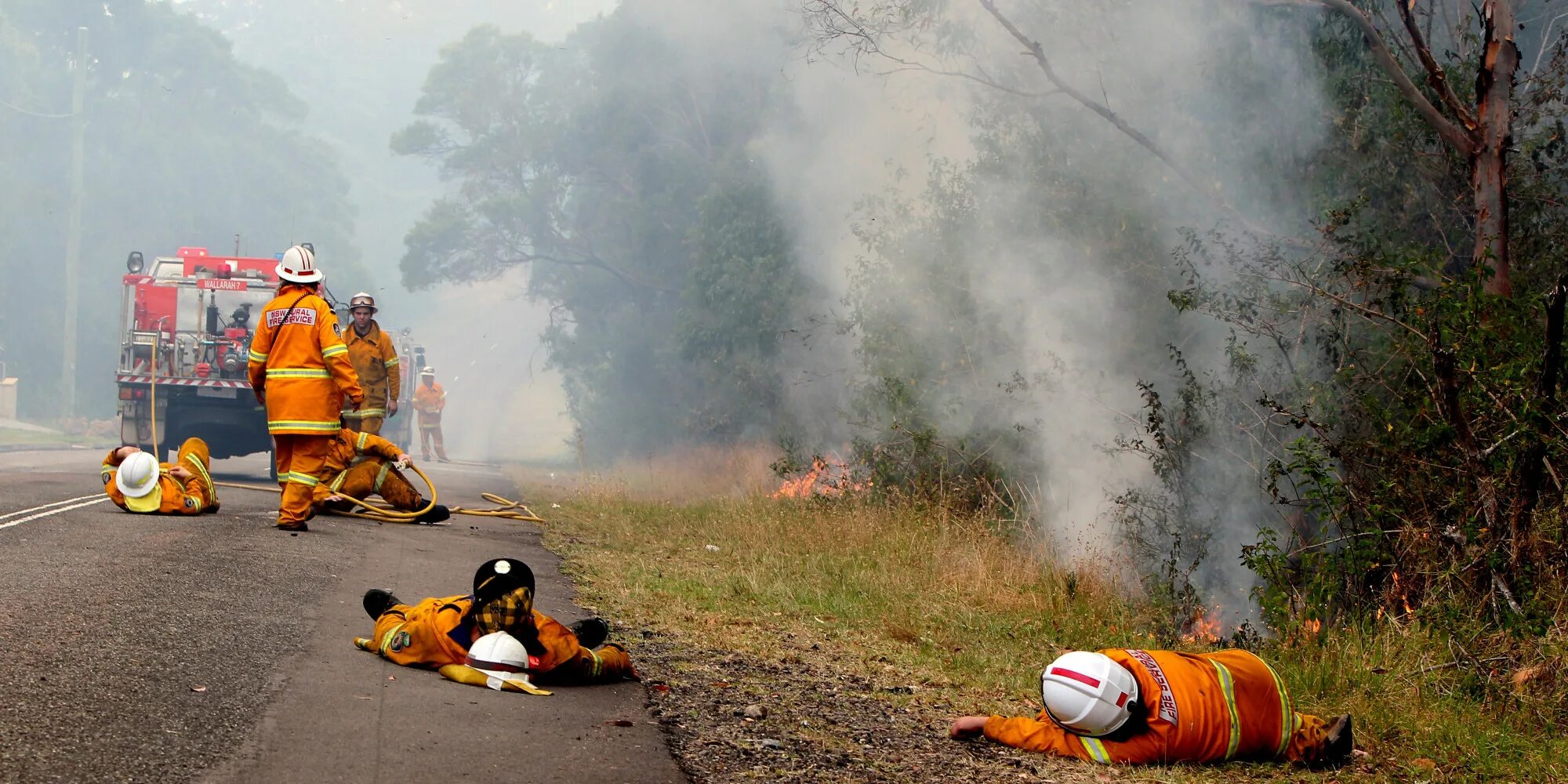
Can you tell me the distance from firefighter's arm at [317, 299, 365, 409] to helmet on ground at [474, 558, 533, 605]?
4630mm

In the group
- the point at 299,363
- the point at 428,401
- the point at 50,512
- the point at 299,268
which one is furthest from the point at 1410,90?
the point at 428,401

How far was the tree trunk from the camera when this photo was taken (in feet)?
30.6

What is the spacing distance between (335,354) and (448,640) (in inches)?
181

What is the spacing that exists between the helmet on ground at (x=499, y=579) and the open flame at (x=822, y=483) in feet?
27.0

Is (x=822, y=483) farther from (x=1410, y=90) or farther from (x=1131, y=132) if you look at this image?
(x=1410, y=90)

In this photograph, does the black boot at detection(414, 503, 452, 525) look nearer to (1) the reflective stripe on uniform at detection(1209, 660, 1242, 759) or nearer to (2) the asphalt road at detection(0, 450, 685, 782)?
(2) the asphalt road at detection(0, 450, 685, 782)

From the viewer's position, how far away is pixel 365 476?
11.0 meters

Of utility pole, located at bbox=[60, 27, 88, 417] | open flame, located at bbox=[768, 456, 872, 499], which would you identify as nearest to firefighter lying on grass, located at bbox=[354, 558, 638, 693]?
open flame, located at bbox=[768, 456, 872, 499]

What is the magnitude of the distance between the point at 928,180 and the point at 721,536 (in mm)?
6586

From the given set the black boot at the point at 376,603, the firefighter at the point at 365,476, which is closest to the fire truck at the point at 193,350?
the firefighter at the point at 365,476

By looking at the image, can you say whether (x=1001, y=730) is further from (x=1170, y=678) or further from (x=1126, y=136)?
(x=1126, y=136)

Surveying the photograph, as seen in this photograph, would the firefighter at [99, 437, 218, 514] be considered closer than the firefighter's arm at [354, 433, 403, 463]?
Yes

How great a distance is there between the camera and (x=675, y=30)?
95.8 feet

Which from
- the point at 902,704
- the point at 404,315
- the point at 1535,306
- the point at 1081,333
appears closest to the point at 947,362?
the point at 1081,333
